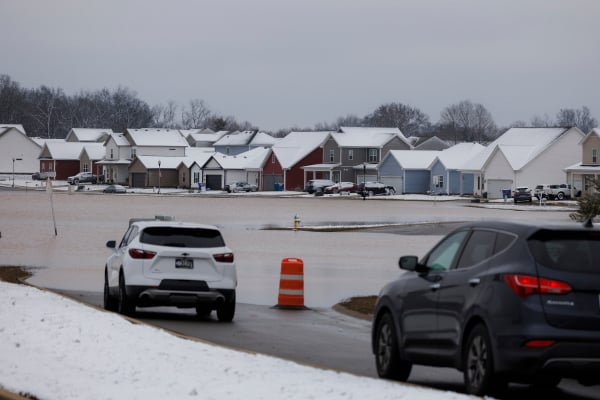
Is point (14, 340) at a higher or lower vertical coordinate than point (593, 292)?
lower

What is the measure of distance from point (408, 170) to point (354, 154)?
38.7ft

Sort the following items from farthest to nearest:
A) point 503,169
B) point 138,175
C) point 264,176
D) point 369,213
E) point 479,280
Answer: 1. point 138,175
2. point 264,176
3. point 503,169
4. point 369,213
5. point 479,280

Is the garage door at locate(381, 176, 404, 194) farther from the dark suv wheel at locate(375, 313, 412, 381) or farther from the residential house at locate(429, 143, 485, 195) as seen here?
the dark suv wheel at locate(375, 313, 412, 381)

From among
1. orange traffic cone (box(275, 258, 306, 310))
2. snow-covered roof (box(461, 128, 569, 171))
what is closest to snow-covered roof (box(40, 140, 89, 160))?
snow-covered roof (box(461, 128, 569, 171))

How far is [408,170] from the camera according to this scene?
5586 inches

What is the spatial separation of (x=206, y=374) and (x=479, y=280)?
3.10 m

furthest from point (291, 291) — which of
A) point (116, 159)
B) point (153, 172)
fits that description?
point (116, 159)

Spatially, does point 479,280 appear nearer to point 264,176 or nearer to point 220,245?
point 220,245

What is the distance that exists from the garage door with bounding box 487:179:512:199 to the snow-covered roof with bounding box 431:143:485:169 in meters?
8.54

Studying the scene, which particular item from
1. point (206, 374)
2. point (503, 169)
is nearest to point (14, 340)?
point (206, 374)

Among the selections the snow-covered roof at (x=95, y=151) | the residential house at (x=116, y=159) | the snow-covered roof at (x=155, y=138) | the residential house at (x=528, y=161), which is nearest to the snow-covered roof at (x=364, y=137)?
the residential house at (x=528, y=161)

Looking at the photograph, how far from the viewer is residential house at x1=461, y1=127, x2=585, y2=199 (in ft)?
405

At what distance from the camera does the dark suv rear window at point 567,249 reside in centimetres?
1127

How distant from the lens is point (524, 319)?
1106cm
